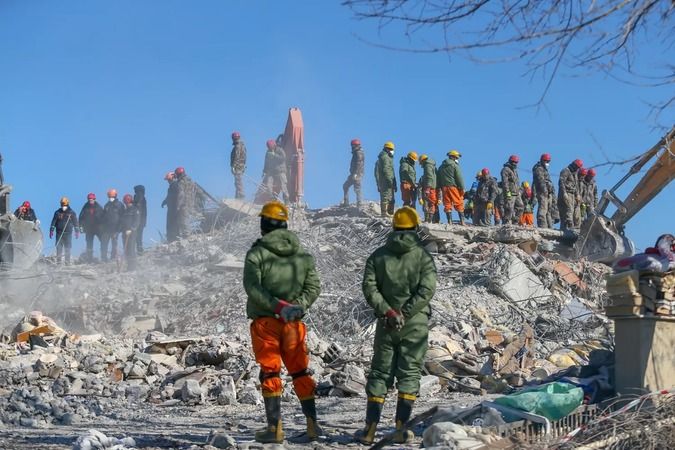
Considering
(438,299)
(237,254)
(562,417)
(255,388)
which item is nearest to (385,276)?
(562,417)

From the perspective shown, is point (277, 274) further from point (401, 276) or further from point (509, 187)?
point (509, 187)

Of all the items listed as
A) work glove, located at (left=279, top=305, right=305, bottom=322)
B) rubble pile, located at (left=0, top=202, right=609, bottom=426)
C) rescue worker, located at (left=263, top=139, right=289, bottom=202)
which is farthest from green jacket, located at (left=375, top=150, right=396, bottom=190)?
work glove, located at (left=279, top=305, right=305, bottom=322)

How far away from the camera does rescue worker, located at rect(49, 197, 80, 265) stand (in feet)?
69.2

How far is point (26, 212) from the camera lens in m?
19.9

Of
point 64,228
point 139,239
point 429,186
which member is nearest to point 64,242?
point 64,228

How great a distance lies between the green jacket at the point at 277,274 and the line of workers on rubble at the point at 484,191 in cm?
1339

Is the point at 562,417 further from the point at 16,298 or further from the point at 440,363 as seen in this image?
the point at 16,298

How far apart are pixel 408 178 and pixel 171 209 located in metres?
5.98

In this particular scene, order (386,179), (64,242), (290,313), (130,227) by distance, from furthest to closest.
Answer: (130,227) → (64,242) → (386,179) → (290,313)

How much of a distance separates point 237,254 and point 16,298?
435cm

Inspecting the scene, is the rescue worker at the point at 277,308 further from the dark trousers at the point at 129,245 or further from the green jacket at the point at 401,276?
the dark trousers at the point at 129,245

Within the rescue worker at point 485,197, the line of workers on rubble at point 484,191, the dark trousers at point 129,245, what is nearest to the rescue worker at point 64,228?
the dark trousers at point 129,245

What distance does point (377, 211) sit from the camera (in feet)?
67.9

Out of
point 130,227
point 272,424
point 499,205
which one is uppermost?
point 499,205
